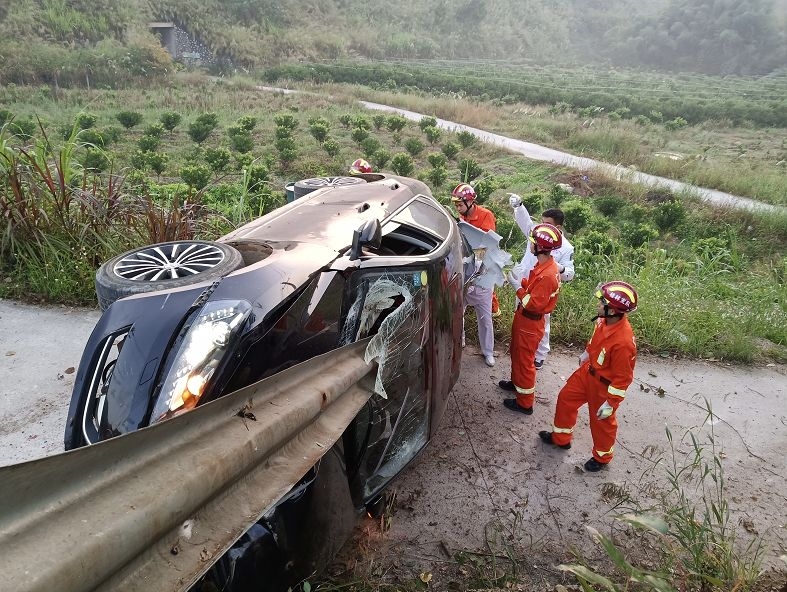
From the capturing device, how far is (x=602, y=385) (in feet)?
12.6

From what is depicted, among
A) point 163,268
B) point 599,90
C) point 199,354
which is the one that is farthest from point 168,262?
point 599,90

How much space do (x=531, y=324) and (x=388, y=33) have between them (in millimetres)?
52363

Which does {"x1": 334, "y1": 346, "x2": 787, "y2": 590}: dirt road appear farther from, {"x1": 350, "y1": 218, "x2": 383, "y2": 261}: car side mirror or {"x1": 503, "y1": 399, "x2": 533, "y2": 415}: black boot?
{"x1": 350, "y1": 218, "x2": 383, "y2": 261}: car side mirror

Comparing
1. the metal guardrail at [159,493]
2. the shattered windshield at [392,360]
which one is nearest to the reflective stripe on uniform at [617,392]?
the shattered windshield at [392,360]

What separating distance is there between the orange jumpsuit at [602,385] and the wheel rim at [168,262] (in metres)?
2.55

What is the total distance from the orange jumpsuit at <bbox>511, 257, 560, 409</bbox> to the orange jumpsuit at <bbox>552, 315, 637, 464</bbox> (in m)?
0.40

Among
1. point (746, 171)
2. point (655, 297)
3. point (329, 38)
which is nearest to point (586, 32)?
point (329, 38)

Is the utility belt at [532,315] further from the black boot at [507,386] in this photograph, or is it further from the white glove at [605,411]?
the white glove at [605,411]

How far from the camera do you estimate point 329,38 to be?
4447 cm

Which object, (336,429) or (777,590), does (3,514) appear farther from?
(777,590)

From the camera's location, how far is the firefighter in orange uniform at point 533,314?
4324 millimetres

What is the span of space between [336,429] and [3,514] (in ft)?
3.77

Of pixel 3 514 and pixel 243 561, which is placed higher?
pixel 3 514

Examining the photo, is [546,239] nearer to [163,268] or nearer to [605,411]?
[605,411]
